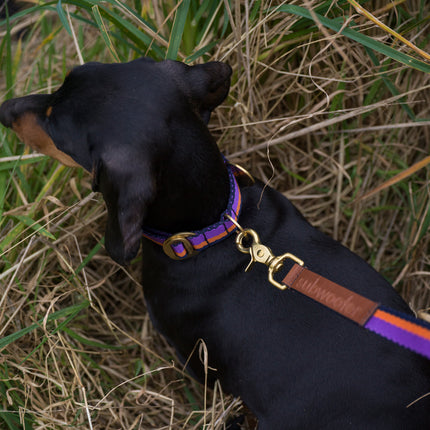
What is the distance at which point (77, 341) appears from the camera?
84.9 inches

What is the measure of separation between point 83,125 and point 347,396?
3.53ft

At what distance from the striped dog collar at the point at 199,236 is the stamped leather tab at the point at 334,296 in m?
0.30

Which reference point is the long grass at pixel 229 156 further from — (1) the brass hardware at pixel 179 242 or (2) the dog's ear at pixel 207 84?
(1) the brass hardware at pixel 179 242

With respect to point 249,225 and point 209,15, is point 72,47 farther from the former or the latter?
point 249,225

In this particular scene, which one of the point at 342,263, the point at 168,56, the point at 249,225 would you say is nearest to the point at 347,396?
the point at 342,263

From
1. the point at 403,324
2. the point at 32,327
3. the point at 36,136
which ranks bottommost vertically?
the point at 32,327

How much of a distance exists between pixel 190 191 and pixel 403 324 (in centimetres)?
69

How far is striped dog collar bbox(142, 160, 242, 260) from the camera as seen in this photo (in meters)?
1.52

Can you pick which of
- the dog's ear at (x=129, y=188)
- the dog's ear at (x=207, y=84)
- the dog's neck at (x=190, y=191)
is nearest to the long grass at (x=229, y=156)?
the dog's ear at (x=207, y=84)

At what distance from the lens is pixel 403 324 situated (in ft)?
3.90

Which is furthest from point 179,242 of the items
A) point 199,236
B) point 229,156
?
point 229,156

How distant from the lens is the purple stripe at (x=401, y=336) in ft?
3.81

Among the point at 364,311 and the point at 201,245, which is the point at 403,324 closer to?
the point at 364,311

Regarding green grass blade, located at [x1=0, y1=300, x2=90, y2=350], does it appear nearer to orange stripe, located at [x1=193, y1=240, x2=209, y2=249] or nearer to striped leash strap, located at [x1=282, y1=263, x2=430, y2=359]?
orange stripe, located at [x1=193, y1=240, x2=209, y2=249]
